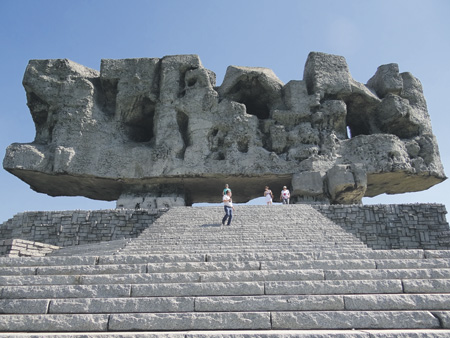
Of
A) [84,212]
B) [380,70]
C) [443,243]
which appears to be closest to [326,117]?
[380,70]

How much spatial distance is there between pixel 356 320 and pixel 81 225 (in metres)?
8.79

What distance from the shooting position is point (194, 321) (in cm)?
336

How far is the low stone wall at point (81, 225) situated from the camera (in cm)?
1030

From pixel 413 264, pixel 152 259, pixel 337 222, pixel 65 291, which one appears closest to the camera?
pixel 65 291

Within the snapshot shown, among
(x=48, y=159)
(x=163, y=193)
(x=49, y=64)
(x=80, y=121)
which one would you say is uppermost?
(x=49, y=64)

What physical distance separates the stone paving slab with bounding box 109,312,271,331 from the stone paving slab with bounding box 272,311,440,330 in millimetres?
172

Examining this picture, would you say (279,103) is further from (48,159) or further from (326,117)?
(48,159)

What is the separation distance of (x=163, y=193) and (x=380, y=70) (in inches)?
382

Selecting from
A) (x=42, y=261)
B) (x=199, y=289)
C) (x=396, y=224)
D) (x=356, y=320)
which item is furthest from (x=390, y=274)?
(x=396, y=224)

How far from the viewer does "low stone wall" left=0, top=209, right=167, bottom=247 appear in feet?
33.8

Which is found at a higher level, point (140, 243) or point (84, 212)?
point (84, 212)

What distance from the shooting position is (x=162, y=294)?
3.87 m

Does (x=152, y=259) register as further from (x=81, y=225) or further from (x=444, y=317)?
(x=81, y=225)

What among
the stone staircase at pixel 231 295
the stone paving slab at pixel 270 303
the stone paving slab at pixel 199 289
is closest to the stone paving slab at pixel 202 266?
the stone staircase at pixel 231 295
